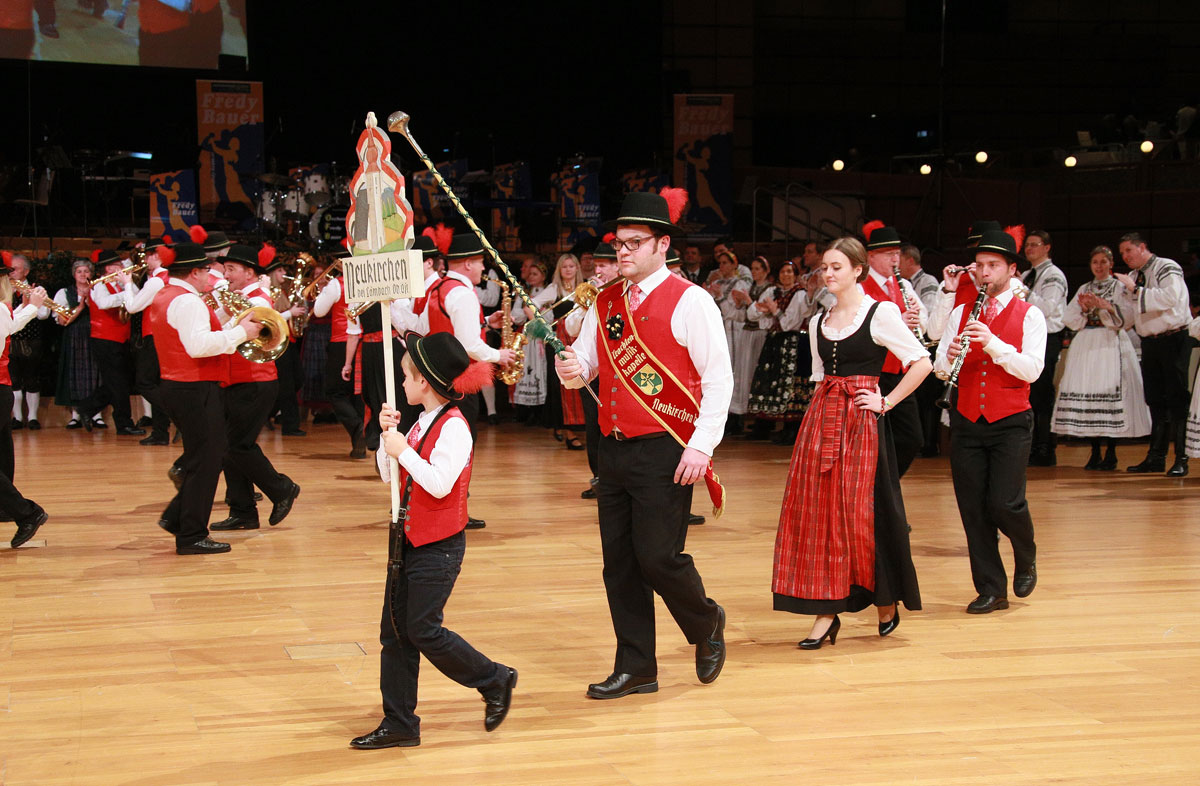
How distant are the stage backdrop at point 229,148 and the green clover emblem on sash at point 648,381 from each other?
11.4 m

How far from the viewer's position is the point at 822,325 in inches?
175

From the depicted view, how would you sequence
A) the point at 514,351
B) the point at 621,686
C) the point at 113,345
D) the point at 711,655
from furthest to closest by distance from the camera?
the point at 113,345
the point at 514,351
the point at 711,655
the point at 621,686

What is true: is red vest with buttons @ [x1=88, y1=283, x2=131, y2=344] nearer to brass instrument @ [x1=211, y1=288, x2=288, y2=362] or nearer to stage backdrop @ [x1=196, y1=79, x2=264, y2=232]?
stage backdrop @ [x1=196, y1=79, x2=264, y2=232]

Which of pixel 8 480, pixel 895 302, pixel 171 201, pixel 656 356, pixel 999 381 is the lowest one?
pixel 8 480

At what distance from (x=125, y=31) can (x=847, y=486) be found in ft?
41.1

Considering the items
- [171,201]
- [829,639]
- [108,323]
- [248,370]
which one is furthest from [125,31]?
[829,639]

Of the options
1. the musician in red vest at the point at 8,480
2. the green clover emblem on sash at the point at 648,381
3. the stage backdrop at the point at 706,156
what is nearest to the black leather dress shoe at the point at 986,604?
the green clover emblem on sash at the point at 648,381

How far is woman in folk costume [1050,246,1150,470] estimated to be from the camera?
8.96 meters

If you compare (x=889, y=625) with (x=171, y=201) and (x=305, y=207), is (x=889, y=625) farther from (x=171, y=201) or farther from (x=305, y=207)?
(x=305, y=207)

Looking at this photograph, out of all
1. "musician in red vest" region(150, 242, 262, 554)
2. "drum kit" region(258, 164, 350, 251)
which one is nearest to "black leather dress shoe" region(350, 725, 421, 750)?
"musician in red vest" region(150, 242, 262, 554)

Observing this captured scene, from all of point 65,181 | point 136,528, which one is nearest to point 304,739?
point 136,528

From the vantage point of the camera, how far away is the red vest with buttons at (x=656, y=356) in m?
3.66

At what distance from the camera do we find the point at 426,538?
331 centimetres

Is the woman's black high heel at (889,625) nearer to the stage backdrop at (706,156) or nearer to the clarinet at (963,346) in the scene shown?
the clarinet at (963,346)
